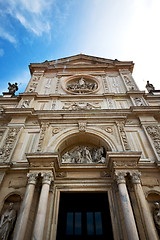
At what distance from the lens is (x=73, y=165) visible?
6.80m

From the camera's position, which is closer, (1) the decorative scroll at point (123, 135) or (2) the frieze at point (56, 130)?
(1) the decorative scroll at point (123, 135)

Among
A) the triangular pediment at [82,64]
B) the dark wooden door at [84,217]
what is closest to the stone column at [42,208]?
the dark wooden door at [84,217]

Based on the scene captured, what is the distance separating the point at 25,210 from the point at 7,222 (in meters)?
0.69

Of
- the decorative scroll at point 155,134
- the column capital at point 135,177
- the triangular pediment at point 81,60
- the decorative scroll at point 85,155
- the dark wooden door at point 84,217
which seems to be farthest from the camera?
the triangular pediment at point 81,60

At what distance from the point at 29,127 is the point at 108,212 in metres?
5.43

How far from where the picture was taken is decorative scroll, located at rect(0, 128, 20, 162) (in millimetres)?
6883

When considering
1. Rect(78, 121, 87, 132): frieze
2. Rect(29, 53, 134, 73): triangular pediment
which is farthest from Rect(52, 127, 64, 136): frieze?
Rect(29, 53, 134, 73): triangular pediment

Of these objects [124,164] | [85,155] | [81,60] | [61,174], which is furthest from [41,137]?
[81,60]

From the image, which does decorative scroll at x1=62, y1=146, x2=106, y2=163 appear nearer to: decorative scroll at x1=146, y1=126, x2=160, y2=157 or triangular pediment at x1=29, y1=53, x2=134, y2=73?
decorative scroll at x1=146, y1=126, x2=160, y2=157

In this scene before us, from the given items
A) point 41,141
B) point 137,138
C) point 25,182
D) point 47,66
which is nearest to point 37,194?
point 25,182

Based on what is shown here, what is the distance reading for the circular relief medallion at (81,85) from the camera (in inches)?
454

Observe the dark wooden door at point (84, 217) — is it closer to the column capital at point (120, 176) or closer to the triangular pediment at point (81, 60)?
the column capital at point (120, 176)

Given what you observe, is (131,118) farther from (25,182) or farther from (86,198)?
(25,182)

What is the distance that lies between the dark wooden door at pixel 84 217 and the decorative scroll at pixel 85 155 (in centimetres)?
145
